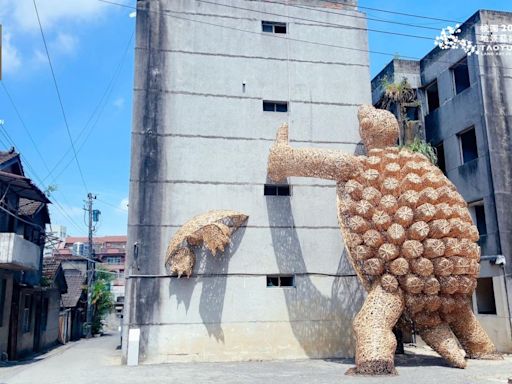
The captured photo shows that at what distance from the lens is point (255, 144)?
1416cm

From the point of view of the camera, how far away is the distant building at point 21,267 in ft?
47.4

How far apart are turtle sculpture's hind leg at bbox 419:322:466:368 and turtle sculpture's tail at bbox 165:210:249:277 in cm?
561

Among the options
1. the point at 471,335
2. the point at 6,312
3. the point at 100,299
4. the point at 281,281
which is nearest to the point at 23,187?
the point at 6,312

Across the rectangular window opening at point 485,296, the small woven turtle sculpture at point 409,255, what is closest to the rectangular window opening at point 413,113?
the rectangular window opening at point 485,296

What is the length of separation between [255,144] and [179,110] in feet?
8.24

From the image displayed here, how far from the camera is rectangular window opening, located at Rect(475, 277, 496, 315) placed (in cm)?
1556

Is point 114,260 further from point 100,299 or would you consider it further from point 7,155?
point 7,155

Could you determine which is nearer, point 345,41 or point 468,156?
point 345,41

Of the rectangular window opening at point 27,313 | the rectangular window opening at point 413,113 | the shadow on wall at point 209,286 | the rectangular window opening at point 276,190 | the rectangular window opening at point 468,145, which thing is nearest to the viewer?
the shadow on wall at point 209,286

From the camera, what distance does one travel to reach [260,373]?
416 inches

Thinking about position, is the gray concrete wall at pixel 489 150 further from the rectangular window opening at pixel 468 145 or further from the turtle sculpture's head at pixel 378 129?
the turtle sculpture's head at pixel 378 129

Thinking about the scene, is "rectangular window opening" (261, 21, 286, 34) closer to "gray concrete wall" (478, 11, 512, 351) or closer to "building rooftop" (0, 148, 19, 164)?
"gray concrete wall" (478, 11, 512, 351)

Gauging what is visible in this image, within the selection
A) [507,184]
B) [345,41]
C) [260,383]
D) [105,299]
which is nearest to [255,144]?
[345,41]

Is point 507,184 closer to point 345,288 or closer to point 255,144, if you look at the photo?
point 345,288
